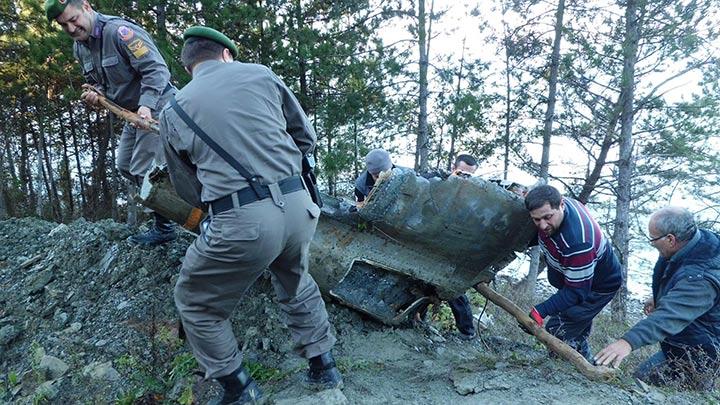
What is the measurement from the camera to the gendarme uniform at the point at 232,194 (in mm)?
2045

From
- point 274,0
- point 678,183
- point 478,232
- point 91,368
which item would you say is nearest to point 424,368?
point 478,232

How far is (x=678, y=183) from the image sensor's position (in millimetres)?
10766

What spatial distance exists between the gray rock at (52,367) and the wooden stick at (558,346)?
3.12m

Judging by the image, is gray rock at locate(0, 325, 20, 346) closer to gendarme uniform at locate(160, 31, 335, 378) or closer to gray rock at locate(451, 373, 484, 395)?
gendarme uniform at locate(160, 31, 335, 378)

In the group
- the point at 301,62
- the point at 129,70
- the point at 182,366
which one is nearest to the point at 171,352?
the point at 182,366

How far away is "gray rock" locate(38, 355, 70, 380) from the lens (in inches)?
121

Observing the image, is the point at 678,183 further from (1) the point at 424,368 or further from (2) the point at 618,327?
(1) the point at 424,368

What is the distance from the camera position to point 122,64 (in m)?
3.55

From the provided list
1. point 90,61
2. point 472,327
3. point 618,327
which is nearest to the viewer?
point 90,61

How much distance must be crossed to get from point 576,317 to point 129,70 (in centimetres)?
411

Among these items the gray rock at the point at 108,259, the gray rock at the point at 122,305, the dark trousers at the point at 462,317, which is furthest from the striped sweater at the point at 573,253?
the gray rock at the point at 108,259

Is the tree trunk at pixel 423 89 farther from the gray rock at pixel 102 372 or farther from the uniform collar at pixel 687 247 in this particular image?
the gray rock at pixel 102 372

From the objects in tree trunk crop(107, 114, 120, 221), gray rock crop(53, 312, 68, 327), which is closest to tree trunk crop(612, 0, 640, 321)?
gray rock crop(53, 312, 68, 327)

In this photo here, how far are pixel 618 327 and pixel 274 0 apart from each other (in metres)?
9.57
